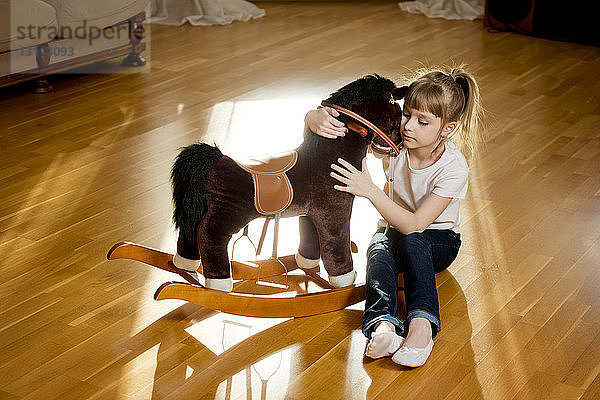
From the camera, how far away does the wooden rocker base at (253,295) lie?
5.42 ft

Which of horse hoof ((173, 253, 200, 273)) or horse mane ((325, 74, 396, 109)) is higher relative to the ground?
horse mane ((325, 74, 396, 109))

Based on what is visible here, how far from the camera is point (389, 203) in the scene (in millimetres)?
1709

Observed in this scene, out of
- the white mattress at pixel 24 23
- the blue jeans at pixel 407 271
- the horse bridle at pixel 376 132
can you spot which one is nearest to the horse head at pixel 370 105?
the horse bridle at pixel 376 132

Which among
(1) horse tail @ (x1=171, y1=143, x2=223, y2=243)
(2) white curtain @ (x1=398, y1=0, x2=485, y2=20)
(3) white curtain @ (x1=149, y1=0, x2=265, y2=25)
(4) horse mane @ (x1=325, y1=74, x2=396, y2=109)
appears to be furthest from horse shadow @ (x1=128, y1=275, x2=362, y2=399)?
(2) white curtain @ (x1=398, y1=0, x2=485, y2=20)

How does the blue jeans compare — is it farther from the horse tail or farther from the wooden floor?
the horse tail

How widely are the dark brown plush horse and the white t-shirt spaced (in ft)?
0.47

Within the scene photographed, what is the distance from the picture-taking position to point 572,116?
123 inches

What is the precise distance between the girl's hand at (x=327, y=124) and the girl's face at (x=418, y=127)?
6.2 inches

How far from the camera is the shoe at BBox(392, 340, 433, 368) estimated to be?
5.09 ft

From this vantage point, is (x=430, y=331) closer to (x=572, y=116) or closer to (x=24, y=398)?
(x=24, y=398)

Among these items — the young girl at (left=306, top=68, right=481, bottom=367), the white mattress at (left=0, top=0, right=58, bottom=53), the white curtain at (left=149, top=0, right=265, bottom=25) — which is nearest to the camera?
the young girl at (left=306, top=68, right=481, bottom=367)

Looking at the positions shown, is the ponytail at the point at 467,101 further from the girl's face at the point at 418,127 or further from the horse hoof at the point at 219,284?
the horse hoof at the point at 219,284

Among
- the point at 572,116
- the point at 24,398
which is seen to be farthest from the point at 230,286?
the point at 572,116

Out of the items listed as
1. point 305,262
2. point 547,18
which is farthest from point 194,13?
point 305,262
